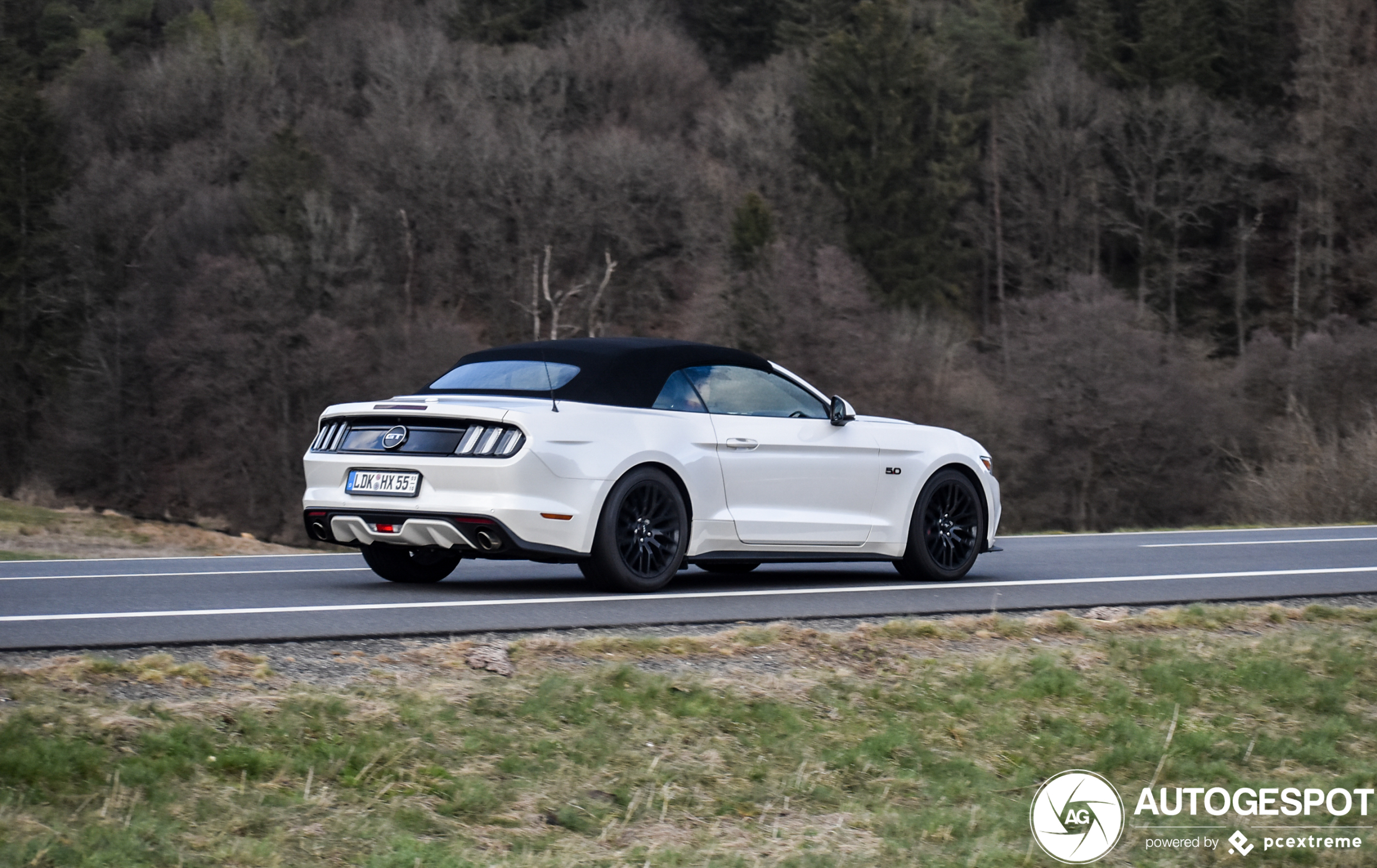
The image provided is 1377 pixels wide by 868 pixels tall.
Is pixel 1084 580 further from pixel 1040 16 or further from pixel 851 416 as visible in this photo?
pixel 1040 16

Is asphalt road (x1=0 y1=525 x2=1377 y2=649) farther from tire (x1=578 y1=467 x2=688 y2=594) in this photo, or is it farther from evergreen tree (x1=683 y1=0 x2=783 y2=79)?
evergreen tree (x1=683 y1=0 x2=783 y2=79)

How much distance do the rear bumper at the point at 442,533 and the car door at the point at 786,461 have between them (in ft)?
4.33

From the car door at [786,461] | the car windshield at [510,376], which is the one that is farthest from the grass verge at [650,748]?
the car windshield at [510,376]

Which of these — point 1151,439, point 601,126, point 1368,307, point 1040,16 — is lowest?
point 1151,439

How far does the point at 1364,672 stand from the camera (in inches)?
316

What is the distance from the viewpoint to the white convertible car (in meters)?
9.56

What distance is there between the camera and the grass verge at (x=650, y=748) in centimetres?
504

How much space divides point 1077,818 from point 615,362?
17.6ft

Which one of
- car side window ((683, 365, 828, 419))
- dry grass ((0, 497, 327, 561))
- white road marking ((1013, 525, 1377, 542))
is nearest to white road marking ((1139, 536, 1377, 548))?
white road marking ((1013, 525, 1377, 542))

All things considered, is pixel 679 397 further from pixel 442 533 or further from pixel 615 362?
pixel 442 533

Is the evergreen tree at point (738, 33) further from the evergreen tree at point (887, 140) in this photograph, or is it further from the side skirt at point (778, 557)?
the side skirt at point (778, 557)

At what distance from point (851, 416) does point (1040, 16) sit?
270 feet

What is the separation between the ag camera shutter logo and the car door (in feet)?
15.2

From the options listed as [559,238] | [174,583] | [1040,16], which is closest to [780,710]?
[174,583]
